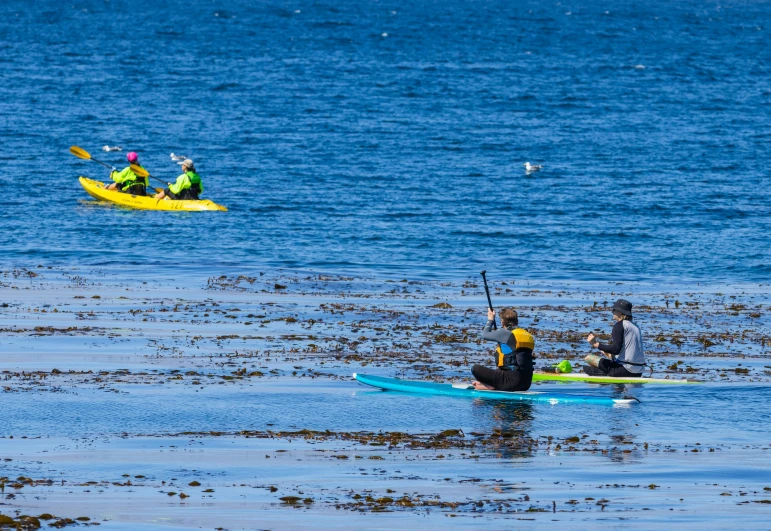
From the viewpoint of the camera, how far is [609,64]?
291 feet

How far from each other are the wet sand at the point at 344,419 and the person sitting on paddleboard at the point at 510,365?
54 centimetres

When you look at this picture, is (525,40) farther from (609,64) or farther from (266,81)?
(266,81)

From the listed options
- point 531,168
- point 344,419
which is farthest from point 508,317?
point 531,168

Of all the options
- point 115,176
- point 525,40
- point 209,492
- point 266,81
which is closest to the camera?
point 209,492

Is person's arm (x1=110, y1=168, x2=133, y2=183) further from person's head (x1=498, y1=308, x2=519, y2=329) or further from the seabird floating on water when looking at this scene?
person's head (x1=498, y1=308, x2=519, y2=329)

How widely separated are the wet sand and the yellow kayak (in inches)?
488

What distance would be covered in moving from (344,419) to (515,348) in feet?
10.5

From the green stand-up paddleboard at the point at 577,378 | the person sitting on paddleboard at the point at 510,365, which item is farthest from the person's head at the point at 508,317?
the green stand-up paddleboard at the point at 577,378

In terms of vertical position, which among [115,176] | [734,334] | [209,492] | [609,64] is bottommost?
[209,492]

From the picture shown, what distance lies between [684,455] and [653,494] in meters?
1.89

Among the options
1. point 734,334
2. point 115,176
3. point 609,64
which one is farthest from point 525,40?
point 734,334

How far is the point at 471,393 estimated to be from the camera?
1731cm

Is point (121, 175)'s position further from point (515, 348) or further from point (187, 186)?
point (515, 348)

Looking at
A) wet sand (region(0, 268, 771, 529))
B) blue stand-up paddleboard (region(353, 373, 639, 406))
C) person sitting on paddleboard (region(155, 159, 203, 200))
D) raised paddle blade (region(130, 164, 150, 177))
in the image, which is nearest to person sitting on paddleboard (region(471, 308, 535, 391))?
blue stand-up paddleboard (region(353, 373, 639, 406))
